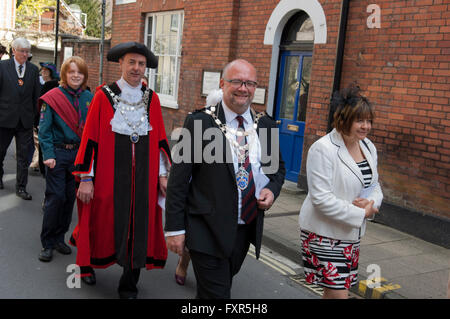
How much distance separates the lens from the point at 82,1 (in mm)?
42844

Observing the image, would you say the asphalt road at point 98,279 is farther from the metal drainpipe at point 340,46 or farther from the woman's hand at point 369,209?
the metal drainpipe at point 340,46

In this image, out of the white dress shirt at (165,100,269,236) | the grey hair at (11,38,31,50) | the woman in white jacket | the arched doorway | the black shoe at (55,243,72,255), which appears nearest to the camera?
the white dress shirt at (165,100,269,236)

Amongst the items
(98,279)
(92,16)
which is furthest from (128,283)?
(92,16)

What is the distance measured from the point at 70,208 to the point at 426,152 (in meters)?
4.55

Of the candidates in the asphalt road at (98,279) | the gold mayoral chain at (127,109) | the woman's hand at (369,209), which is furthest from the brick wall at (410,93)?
the gold mayoral chain at (127,109)

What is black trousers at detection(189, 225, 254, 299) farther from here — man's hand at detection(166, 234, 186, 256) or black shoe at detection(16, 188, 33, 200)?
black shoe at detection(16, 188, 33, 200)

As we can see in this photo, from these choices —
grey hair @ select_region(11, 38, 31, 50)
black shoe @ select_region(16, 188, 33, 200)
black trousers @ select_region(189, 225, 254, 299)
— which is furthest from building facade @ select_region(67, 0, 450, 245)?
black shoe @ select_region(16, 188, 33, 200)

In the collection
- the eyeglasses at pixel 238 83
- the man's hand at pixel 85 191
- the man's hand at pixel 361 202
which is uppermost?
the eyeglasses at pixel 238 83

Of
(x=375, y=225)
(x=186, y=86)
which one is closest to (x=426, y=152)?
(x=375, y=225)

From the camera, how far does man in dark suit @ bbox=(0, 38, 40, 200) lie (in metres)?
7.20

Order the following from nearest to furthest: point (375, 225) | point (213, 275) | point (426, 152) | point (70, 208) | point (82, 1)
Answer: point (213, 275) → point (70, 208) → point (426, 152) → point (375, 225) → point (82, 1)

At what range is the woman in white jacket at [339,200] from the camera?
3.14m

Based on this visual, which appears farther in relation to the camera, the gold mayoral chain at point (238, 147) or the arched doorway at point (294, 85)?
the arched doorway at point (294, 85)

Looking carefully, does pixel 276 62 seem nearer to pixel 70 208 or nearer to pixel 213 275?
pixel 70 208
